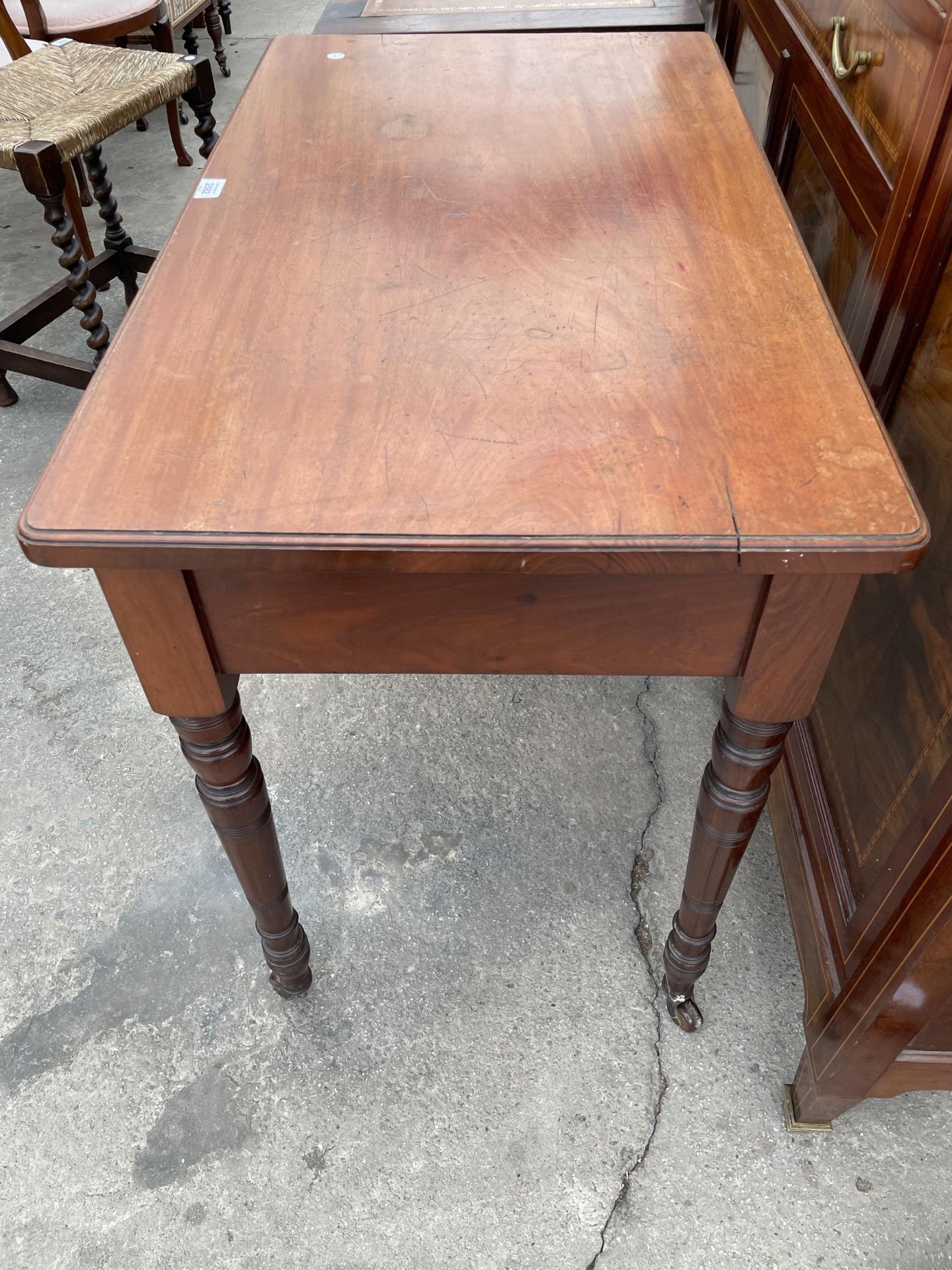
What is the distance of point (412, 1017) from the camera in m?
1.35

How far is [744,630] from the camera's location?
0.83 metres

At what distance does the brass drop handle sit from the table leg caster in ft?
3.88

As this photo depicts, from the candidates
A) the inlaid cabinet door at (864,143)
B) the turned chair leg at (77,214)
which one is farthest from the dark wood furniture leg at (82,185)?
the inlaid cabinet door at (864,143)

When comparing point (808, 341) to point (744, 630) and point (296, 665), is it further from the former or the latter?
point (296, 665)

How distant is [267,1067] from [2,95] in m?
2.32

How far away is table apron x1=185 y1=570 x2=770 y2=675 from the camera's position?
0.81m

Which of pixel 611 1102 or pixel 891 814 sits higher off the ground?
pixel 891 814

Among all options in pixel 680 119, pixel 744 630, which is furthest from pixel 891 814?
pixel 680 119

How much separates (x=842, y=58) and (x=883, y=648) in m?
0.74

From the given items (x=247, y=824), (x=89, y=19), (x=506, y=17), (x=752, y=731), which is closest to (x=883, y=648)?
(x=752, y=731)

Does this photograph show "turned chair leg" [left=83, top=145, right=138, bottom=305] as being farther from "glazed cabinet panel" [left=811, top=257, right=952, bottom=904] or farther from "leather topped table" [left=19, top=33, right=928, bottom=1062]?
"glazed cabinet panel" [left=811, top=257, right=952, bottom=904]

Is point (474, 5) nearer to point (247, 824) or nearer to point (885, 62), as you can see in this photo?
point (885, 62)

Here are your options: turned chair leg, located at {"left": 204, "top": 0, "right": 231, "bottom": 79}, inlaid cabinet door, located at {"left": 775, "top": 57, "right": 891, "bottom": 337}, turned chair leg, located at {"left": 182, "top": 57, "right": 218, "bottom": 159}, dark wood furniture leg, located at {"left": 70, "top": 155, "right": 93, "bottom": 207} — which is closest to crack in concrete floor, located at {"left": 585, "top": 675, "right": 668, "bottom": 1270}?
inlaid cabinet door, located at {"left": 775, "top": 57, "right": 891, "bottom": 337}

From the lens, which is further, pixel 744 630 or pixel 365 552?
pixel 744 630
